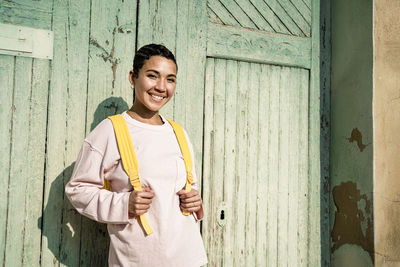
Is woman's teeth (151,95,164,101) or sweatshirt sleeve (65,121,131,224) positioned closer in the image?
sweatshirt sleeve (65,121,131,224)

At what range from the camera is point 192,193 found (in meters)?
1.83

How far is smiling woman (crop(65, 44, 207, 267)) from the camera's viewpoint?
165 cm

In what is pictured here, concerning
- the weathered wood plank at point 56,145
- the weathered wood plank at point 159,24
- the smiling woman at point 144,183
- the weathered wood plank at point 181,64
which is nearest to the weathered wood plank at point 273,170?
the weathered wood plank at point 181,64

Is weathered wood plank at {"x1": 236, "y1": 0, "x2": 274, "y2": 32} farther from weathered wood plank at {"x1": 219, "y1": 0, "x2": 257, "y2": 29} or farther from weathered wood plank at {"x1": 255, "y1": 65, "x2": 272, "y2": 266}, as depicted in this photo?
weathered wood plank at {"x1": 255, "y1": 65, "x2": 272, "y2": 266}

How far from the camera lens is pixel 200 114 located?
251 centimetres

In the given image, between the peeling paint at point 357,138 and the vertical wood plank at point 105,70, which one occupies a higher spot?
the vertical wood plank at point 105,70

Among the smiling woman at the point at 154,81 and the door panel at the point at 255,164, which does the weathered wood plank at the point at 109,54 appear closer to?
the smiling woman at the point at 154,81

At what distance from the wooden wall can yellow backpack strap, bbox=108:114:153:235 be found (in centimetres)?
53

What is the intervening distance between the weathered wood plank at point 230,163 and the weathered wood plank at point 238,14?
34 centimetres

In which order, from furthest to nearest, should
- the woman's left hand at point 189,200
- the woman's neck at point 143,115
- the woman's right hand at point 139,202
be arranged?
the woman's neck at point 143,115 → the woman's left hand at point 189,200 → the woman's right hand at point 139,202

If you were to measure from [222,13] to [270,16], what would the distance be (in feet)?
1.44

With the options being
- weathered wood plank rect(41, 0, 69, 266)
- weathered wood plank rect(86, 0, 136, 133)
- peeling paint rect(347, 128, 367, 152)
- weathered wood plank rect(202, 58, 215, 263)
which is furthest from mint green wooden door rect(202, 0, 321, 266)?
weathered wood plank rect(41, 0, 69, 266)

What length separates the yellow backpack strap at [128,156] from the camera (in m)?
1.65

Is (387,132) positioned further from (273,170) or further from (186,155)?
(186,155)
